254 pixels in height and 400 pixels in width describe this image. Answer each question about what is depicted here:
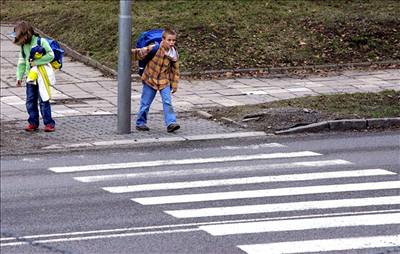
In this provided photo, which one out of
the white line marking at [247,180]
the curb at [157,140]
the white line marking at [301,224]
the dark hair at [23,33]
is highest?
the dark hair at [23,33]

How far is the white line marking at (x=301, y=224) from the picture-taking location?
10.9 metres

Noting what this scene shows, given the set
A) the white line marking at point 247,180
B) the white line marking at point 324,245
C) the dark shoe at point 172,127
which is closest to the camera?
the white line marking at point 324,245

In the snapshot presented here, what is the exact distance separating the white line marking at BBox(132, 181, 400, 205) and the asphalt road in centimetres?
1

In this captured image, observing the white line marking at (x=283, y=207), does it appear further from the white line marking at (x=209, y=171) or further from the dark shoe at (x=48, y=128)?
the dark shoe at (x=48, y=128)

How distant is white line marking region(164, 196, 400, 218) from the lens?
1159cm

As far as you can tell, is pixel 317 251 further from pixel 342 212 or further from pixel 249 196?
pixel 249 196

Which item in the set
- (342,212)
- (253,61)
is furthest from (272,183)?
(253,61)

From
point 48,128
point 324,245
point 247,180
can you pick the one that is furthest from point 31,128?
point 324,245

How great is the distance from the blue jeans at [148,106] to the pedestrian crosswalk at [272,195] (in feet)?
5.91

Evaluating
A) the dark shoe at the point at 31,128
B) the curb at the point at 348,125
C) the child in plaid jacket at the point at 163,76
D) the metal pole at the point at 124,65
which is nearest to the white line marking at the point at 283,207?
the curb at the point at 348,125

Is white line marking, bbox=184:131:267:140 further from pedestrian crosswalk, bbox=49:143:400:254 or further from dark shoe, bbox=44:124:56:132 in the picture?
dark shoe, bbox=44:124:56:132

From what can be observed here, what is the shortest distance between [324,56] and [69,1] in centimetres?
751

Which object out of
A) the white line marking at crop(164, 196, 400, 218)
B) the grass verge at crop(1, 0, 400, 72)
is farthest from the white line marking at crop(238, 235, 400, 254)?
the grass verge at crop(1, 0, 400, 72)

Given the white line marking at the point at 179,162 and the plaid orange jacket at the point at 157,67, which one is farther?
the plaid orange jacket at the point at 157,67
